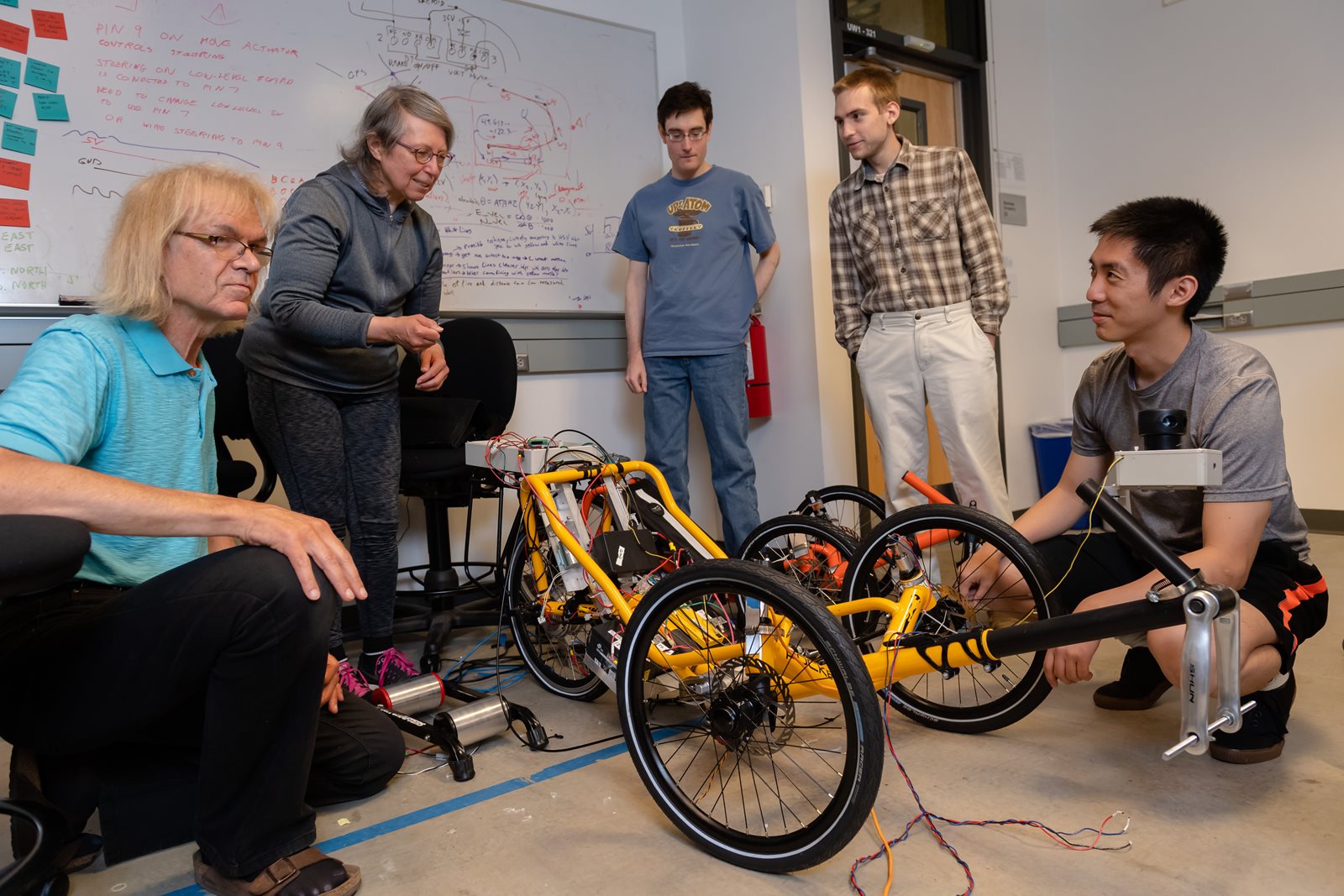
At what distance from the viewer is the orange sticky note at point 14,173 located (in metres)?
2.50

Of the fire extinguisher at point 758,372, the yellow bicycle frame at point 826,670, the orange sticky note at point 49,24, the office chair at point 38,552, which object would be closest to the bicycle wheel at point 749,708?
the yellow bicycle frame at point 826,670

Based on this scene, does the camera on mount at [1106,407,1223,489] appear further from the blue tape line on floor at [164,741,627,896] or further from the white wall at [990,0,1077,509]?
the white wall at [990,0,1077,509]

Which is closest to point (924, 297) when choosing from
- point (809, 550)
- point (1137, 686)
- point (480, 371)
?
point (809, 550)

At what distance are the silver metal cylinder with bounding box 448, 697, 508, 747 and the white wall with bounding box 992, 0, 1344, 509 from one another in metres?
3.23

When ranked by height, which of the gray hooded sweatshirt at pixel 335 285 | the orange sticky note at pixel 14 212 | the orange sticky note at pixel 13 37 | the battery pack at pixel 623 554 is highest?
the orange sticky note at pixel 13 37

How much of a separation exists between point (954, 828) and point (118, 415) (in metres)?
1.35

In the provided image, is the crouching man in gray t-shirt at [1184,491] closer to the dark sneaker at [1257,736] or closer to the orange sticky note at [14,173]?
the dark sneaker at [1257,736]

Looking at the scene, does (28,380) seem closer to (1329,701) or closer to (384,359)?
(384,359)

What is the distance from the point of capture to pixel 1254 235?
385 centimetres

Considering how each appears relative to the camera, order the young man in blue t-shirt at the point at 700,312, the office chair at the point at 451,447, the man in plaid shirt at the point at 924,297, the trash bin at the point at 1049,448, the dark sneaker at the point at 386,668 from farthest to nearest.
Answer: the trash bin at the point at 1049,448 < the young man in blue t-shirt at the point at 700,312 < the man in plaid shirt at the point at 924,297 < the office chair at the point at 451,447 < the dark sneaker at the point at 386,668

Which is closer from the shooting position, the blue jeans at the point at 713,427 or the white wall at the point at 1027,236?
the blue jeans at the point at 713,427

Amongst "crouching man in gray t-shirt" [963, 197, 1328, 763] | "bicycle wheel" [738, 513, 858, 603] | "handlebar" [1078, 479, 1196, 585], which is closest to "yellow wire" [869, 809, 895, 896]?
"crouching man in gray t-shirt" [963, 197, 1328, 763]

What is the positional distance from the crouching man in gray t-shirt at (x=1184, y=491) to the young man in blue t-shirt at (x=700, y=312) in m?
1.36

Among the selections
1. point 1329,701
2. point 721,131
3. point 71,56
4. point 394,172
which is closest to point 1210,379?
point 1329,701
